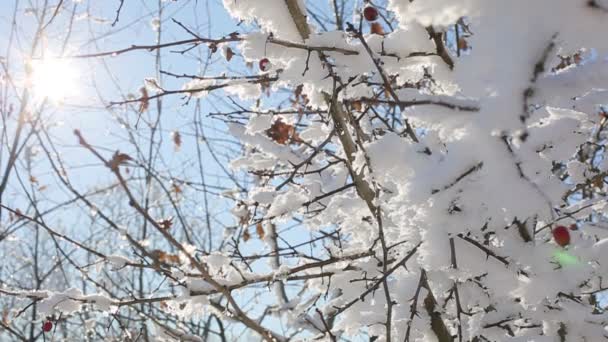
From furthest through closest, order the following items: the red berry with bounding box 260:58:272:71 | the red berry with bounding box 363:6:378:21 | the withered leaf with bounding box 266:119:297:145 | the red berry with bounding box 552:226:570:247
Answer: the withered leaf with bounding box 266:119:297:145 < the red berry with bounding box 260:58:272:71 < the red berry with bounding box 363:6:378:21 < the red berry with bounding box 552:226:570:247

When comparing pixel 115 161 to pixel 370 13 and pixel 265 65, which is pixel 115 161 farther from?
pixel 265 65

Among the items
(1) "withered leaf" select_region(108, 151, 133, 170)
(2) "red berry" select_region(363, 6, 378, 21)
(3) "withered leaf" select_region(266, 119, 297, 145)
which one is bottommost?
(1) "withered leaf" select_region(108, 151, 133, 170)

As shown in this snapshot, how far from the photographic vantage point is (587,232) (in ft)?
6.16

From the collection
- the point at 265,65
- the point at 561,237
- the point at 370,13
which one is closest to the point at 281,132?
the point at 265,65

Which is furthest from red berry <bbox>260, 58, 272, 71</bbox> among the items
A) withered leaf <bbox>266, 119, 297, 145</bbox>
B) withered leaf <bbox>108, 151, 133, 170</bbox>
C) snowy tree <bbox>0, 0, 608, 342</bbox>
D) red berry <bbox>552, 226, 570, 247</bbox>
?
withered leaf <bbox>108, 151, 133, 170</bbox>

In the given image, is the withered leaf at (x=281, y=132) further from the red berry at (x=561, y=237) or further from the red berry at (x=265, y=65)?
the red berry at (x=561, y=237)

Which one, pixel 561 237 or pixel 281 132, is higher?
pixel 281 132

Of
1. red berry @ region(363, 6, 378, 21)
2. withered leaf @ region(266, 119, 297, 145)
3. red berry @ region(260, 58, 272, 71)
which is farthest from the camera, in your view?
withered leaf @ region(266, 119, 297, 145)

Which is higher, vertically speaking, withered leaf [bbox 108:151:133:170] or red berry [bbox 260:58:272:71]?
red berry [bbox 260:58:272:71]

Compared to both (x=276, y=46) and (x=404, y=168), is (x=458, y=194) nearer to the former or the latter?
(x=404, y=168)

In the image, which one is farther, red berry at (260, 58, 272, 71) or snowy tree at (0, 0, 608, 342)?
red berry at (260, 58, 272, 71)

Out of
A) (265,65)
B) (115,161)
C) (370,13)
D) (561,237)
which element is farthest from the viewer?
(265,65)

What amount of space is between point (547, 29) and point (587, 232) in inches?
55.3

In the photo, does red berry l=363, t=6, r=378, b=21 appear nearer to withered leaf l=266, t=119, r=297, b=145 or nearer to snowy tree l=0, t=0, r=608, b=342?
snowy tree l=0, t=0, r=608, b=342
